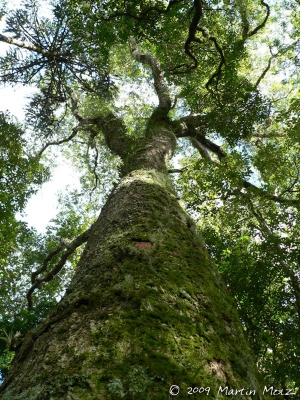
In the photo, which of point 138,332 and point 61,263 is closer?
point 138,332

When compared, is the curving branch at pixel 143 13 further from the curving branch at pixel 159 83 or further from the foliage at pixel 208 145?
the curving branch at pixel 159 83

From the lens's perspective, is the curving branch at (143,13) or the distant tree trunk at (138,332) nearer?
the distant tree trunk at (138,332)

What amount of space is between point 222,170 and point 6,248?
226 inches

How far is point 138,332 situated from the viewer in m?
1.81

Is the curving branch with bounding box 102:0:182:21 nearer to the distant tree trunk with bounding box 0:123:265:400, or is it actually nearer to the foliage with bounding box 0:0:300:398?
the foliage with bounding box 0:0:300:398

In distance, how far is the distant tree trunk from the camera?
59.4 inches

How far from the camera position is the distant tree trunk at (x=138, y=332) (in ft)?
4.95

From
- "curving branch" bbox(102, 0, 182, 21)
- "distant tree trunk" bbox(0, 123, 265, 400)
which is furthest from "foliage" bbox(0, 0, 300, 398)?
"distant tree trunk" bbox(0, 123, 265, 400)

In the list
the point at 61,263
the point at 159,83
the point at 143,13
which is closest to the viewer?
the point at 143,13

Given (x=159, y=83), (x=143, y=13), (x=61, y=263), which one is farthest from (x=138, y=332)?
(x=159, y=83)

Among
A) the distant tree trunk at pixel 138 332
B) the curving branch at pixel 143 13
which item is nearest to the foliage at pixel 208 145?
the curving branch at pixel 143 13

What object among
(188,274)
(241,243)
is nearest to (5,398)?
(188,274)

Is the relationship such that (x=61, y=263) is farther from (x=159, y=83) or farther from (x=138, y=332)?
(x=138, y=332)

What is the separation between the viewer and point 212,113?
9.40 metres
